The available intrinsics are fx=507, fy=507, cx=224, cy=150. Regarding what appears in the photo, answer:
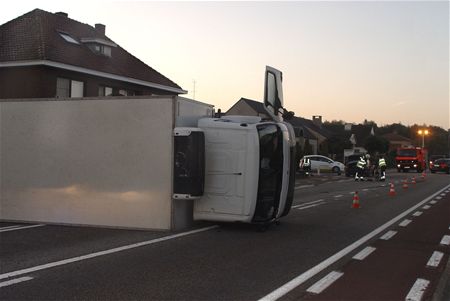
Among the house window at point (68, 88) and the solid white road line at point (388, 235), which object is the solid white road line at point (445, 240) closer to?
the solid white road line at point (388, 235)

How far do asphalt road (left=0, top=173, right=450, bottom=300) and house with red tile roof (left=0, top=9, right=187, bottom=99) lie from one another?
1664 cm

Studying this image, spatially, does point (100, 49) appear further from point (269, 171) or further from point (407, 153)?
point (407, 153)

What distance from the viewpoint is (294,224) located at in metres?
10.9

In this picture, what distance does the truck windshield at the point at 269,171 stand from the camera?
31.7 feet

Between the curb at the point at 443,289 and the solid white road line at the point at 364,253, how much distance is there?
1198mm

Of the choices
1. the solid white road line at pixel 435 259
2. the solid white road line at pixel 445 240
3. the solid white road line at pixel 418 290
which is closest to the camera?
the solid white road line at pixel 418 290

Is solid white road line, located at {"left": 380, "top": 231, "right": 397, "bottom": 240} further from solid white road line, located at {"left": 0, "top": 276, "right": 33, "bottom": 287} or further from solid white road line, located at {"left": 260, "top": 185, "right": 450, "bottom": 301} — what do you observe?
solid white road line, located at {"left": 0, "top": 276, "right": 33, "bottom": 287}

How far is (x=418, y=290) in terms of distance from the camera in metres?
5.82

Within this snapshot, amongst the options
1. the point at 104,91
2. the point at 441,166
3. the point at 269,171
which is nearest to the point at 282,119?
the point at 269,171

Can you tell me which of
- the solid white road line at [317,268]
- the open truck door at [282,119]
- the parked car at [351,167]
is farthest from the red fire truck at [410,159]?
the open truck door at [282,119]

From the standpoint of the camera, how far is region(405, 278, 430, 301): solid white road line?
5492 mm

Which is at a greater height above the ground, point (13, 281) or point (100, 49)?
point (100, 49)

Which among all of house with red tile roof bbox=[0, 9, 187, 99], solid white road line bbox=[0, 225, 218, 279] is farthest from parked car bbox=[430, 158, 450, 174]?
solid white road line bbox=[0, 225, 218, 279]

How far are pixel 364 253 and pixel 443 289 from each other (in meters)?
2.01
